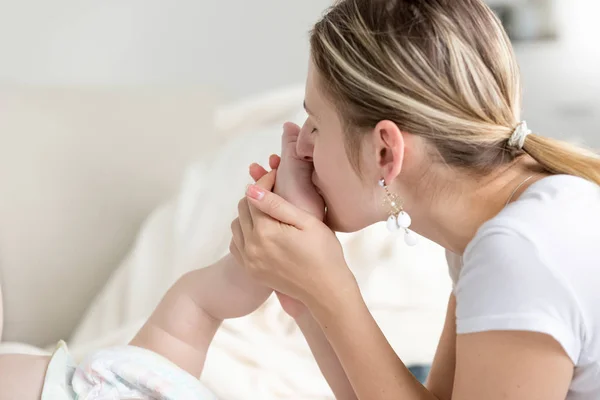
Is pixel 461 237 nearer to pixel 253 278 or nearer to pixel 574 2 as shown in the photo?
pixel 253 278

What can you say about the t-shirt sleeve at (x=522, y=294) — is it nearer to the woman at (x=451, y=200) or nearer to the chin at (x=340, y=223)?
the woman at (x=451, y=200)

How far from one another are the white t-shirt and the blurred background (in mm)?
530

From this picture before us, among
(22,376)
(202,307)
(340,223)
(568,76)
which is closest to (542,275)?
(340,223)

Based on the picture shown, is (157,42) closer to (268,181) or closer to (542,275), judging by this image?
(268,181)

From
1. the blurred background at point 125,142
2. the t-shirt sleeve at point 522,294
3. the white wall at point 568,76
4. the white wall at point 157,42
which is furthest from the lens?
the white wall at point 568,76

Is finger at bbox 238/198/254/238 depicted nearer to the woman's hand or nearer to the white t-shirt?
the woman's hand

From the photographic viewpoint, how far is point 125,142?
1772 mm

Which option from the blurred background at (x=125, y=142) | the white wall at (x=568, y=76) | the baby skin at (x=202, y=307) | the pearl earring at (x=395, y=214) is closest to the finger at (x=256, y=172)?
the baby skin at (x=202, y=307)

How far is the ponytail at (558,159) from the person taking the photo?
0.85 meters

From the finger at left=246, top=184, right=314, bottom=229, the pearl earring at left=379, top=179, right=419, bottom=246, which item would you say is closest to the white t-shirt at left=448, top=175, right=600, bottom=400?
the pearl earring at left=379, top=179, right=419, bottom=246

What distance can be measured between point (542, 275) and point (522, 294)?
28mm

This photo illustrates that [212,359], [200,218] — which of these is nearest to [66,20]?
[200,218]

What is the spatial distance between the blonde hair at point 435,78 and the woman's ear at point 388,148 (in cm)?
2

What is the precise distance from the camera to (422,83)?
0.79 m
